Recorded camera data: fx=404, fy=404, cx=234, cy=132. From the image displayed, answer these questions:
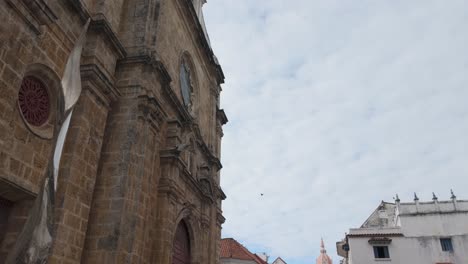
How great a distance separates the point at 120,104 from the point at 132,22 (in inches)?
93.4

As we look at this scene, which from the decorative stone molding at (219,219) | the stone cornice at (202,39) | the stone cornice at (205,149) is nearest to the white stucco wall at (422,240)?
the decorative stone molding at (219,219)

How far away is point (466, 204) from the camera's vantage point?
91.5ft

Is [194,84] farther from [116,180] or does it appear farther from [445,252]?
[445,252]

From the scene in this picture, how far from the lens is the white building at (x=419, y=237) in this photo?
26359 mm

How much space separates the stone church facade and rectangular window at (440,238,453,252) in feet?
67.1

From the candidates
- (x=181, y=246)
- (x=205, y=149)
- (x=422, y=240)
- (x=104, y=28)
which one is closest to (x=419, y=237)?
(x=422, y=240)

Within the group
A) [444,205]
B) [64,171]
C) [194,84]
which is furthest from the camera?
[444,205]

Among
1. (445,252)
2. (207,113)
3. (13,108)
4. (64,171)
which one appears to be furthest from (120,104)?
(445,252)

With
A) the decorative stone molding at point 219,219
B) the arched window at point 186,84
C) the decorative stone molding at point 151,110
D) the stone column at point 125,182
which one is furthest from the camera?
the decorative stone molding at point 219,219

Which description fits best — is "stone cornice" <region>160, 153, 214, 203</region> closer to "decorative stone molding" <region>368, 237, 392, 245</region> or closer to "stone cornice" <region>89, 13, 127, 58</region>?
"stone cornice" <region>89, 13, 127, 58</region>

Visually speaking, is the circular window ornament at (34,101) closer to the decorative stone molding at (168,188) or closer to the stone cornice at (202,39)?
the decorative stone molding at (168,188)

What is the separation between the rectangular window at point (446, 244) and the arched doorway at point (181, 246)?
21549mm

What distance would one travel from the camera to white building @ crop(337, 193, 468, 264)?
26.4 meters

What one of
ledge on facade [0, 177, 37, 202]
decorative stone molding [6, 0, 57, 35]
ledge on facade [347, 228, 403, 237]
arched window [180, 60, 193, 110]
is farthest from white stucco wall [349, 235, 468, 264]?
decorative stone molding [6, 0, 57, 35]
